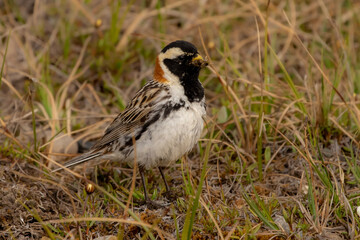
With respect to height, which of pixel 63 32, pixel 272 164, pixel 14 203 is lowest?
pixel 272 164

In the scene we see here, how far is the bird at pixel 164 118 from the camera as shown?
465cm

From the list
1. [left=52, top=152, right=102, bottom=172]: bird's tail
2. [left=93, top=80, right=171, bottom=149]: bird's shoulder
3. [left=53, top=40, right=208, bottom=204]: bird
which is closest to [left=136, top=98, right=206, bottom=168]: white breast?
[left=53, top=40, right=208, bottom=204]: bird

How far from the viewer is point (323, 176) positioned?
4.29m

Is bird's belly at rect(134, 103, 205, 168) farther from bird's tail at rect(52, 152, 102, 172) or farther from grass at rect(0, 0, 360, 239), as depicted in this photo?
bird's tail at rect(52, 152, 102, 172)

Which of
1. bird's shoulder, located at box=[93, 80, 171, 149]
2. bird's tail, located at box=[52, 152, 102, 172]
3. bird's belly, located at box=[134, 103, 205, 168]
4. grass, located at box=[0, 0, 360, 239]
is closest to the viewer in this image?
grass, located at box=[0, 0, 360, 239]

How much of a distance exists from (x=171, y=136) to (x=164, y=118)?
0.16 m

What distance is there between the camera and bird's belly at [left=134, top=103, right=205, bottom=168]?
462 cm

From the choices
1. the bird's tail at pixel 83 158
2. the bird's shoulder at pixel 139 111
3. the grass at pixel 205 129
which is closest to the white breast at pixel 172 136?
the bird's shoulder at pixel 139 111

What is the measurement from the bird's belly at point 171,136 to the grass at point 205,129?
0.79 feet

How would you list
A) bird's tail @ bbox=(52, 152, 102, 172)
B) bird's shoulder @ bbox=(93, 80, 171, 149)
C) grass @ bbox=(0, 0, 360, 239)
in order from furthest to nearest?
1. bird's tail @ bbox=(52, 152, 102, 172)
2. bird's shoulder @ bbox=(93, 80, 171, 149)
3. grass @ bbox=(0, 0, 360, 239)

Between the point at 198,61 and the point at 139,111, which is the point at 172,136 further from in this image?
the point at 198,61

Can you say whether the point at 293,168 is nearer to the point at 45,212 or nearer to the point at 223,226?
the point at 223,226

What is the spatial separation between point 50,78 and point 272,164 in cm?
305

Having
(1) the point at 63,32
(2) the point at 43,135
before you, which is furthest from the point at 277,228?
(1) the point at 63,32
